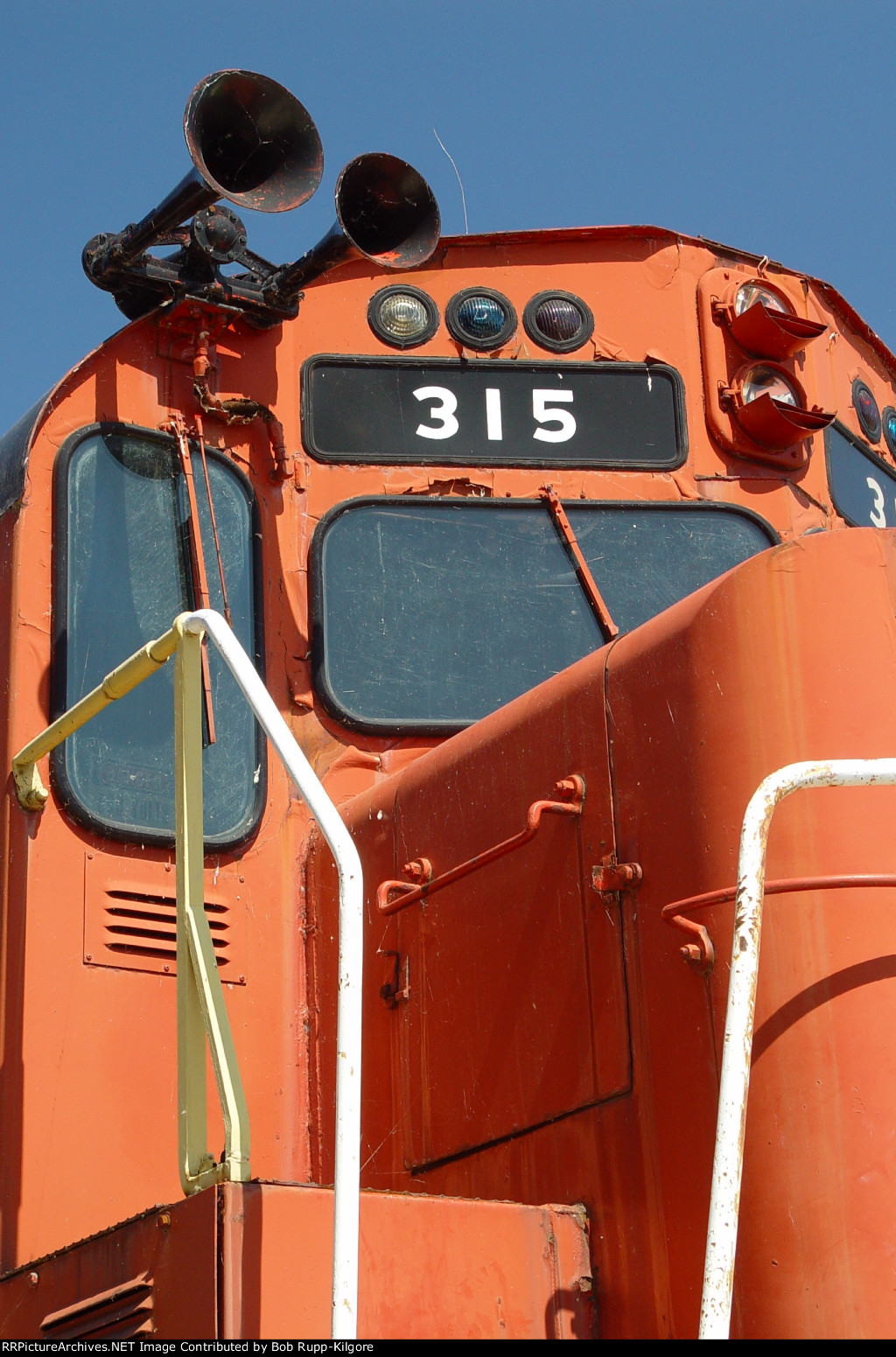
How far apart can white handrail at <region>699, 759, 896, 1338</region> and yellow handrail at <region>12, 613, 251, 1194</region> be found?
0.70 m

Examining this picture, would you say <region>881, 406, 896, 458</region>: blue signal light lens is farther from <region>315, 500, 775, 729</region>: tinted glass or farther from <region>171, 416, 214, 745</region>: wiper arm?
<region>171, 416, 214, 745</region>: wiper arm

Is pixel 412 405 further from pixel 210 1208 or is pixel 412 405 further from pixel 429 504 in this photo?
pixel 210 1208

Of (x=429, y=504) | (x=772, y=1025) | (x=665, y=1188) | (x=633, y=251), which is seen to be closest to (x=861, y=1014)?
(x=772, y=1025)

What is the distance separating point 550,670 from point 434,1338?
184 centimetres

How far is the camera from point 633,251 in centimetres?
470

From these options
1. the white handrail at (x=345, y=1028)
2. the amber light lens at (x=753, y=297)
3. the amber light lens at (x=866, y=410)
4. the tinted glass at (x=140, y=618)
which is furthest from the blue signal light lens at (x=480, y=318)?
the white handrail at (x=345, y=1028)

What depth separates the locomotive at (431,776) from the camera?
2.52m

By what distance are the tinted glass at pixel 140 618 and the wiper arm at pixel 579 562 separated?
2.53ft

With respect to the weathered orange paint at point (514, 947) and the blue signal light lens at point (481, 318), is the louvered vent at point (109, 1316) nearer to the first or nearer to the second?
the weathered orange paint at point (514, 947)

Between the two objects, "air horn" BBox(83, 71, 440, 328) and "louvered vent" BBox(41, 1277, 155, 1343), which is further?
"air horn" BBox(83, 71, 440, 328)

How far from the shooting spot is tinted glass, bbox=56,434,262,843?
3.67 metres

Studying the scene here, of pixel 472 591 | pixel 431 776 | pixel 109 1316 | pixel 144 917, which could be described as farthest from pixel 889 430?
pixel 109 1316

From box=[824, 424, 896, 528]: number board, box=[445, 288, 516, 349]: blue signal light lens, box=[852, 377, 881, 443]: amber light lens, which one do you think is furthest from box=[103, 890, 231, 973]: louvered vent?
box=[852, 377, 881, 443]: amber light lens

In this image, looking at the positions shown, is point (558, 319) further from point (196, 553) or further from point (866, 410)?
point (196, 553)
